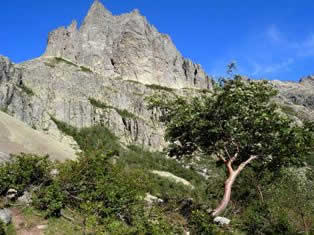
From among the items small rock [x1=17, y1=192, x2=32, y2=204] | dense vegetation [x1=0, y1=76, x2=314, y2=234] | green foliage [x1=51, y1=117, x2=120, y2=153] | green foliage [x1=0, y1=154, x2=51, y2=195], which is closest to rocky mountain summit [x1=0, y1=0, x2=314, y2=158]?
dense vegetation [x1=0, y1=76, x2=314, y2=234]

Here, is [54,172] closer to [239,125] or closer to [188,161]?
[188,161]

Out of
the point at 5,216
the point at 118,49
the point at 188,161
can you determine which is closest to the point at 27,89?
the point at 188,161

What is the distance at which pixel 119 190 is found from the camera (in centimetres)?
1355

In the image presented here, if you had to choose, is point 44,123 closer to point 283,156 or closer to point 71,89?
point 71,89

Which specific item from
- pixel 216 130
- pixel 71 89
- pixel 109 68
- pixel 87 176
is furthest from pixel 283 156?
pixel 109 68

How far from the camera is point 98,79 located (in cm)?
12938

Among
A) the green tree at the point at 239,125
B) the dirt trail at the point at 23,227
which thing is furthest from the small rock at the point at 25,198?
the green tree at the point at 239,125

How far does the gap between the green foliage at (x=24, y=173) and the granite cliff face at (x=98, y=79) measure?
26.5ft

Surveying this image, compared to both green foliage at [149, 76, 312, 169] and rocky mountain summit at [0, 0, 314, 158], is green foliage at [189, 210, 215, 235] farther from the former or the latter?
rocky mountain summit at [0, 0, 314, 158]

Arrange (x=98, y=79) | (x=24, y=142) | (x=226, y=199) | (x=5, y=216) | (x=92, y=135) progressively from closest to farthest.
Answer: (x=5, y=216)
(x=226, y=199)
(x=24, y=142)
(x=92, y=135)
(x=98, y=79)

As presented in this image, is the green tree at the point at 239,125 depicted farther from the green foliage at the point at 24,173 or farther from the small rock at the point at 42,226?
the small rock at the point at 42,226

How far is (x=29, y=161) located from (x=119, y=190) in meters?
4.61

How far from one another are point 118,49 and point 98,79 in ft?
182

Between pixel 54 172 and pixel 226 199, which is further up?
pixel 226 199
